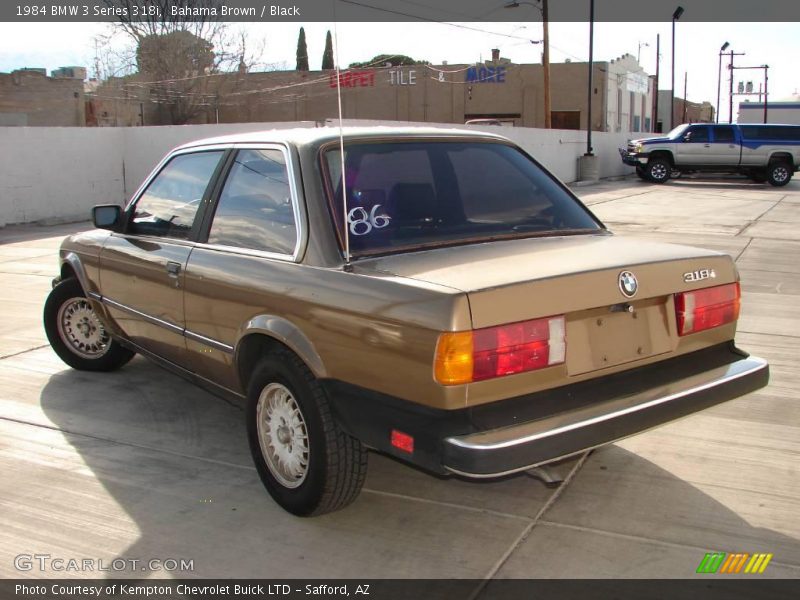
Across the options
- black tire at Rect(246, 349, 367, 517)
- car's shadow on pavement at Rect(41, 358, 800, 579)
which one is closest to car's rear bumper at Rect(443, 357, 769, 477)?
car's shadow on pavement at Rect(41, 358, 800, 579)

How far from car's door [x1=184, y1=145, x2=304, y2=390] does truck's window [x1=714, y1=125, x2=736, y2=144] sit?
26283 mm

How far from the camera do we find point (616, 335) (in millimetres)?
3172

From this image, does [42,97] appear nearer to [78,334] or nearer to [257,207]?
[78,334]

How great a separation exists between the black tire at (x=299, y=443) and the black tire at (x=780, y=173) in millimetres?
27368

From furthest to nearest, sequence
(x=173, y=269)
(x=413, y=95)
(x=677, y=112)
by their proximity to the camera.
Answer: (x=677, y=112), (x=413, y=95), (x=173, y=269)

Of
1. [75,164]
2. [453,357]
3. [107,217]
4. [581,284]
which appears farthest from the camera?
[75,164]

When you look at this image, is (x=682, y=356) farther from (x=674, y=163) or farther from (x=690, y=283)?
(x=674, y=163)

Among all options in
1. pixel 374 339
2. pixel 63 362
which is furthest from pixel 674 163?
pixel 374 339

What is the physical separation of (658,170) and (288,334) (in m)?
27.2

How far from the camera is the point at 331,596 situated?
9.93 feet

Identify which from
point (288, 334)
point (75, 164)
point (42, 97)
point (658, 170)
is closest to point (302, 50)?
point (42, 97)

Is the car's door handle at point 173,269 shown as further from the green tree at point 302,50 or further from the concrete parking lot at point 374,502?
the green tree at point 302,50

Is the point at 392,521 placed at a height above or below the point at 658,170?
below

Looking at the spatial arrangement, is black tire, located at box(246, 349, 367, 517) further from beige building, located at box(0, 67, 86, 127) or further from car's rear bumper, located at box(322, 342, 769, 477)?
beige building, located at box(0, 67, 86, 127)
